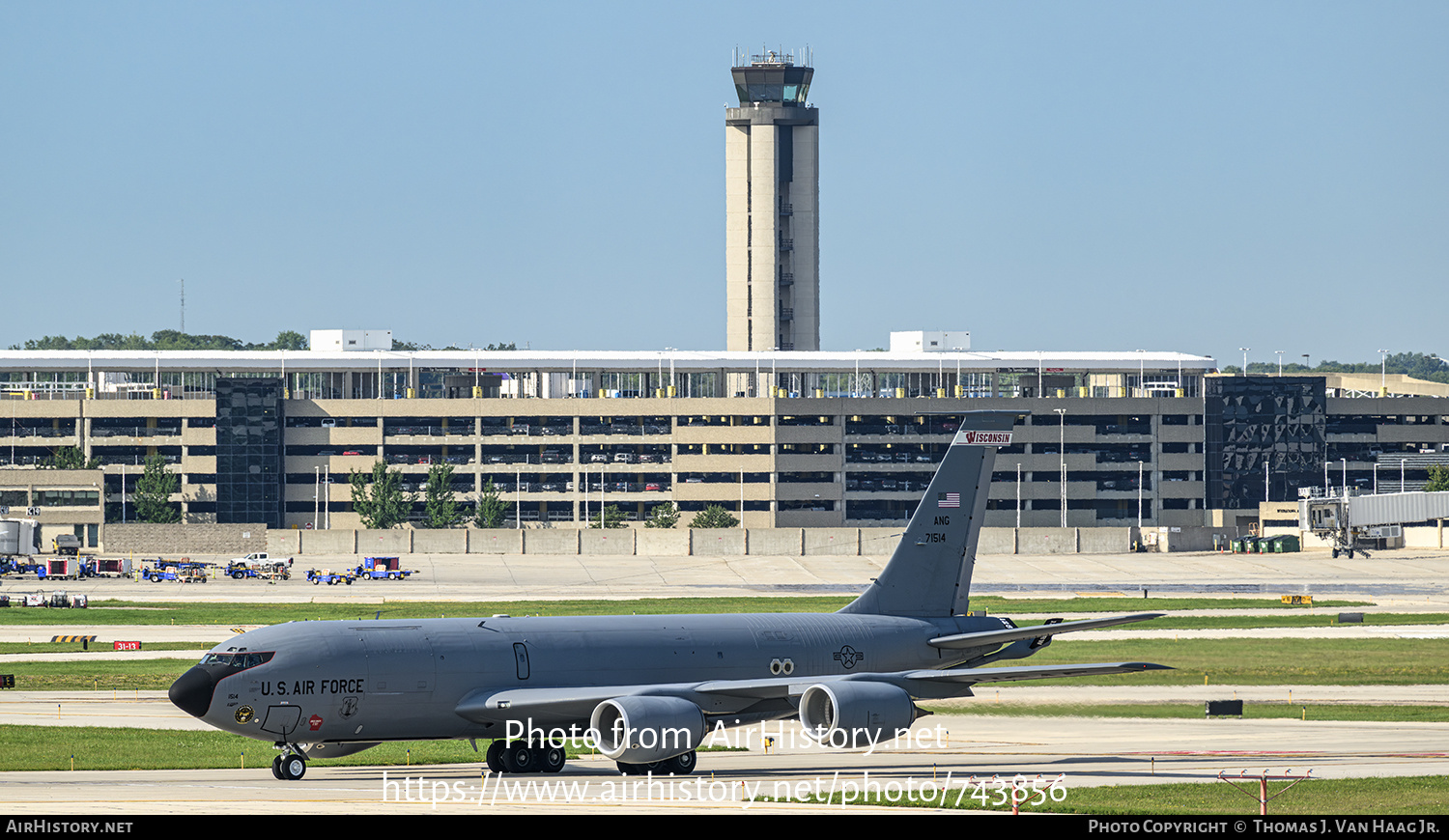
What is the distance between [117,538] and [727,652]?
148 m

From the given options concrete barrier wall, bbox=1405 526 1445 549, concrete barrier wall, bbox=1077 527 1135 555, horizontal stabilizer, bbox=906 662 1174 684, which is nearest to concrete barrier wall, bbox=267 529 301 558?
concrete barrier wall, bbox=1077 527 1135 555

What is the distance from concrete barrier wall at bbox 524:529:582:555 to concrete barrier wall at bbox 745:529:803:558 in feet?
59.1

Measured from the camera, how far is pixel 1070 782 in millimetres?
41656

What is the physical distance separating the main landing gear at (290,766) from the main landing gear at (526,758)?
4.84 m

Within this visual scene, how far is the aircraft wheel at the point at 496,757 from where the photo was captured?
141 feet

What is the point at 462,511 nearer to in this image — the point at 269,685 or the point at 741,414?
the point at 741,414

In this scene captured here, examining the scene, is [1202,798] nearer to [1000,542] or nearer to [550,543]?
[1000,542]

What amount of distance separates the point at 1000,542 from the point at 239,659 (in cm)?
13715

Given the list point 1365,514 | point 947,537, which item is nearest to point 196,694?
point 947,537

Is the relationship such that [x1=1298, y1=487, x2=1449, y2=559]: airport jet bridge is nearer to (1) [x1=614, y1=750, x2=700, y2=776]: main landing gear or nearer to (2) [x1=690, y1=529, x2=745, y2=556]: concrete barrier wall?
(2) [x1=690, y1=529, x2=745, y2=556]: concrete barrier wall

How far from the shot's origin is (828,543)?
17362 cm

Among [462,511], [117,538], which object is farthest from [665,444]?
[117,538]

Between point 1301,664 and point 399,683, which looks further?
point 1301,664

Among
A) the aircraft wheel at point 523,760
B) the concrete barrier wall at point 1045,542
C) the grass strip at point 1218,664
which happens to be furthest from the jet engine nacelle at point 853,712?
the concrete barrier wall at point 1045,542
